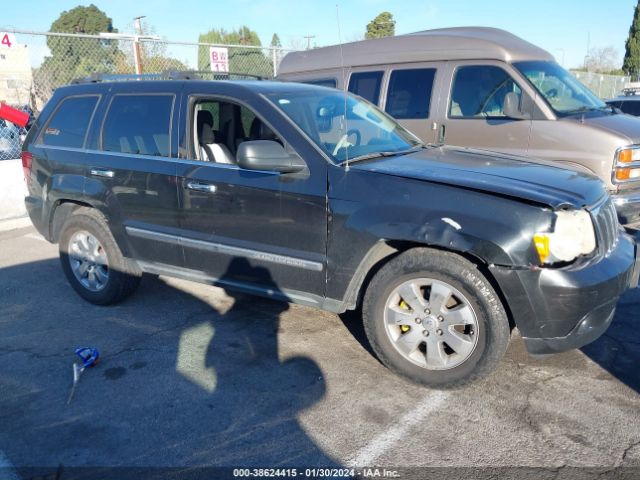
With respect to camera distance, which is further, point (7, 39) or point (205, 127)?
point (7, 39)

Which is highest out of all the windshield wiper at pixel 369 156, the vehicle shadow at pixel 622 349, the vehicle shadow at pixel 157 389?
the windshield wiper at pixel 369 156

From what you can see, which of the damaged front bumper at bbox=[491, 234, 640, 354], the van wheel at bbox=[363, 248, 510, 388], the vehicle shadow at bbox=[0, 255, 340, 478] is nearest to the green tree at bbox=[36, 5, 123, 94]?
the vehicle shadow at bbox=[0, 255, 340, 478]

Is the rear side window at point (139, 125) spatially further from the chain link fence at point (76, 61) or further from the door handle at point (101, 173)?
the chain link fence at point (76, 61)

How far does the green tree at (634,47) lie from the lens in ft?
113

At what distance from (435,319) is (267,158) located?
1.45 metres

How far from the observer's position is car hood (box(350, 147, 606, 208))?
10.1 feet

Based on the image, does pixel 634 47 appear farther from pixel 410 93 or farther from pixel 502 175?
pixel 502 175

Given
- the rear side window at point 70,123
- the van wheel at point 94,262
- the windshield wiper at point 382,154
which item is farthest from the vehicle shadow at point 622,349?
the rear side window at point 70,123

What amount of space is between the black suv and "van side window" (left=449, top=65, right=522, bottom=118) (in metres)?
2.15

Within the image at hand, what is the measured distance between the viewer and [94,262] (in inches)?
185

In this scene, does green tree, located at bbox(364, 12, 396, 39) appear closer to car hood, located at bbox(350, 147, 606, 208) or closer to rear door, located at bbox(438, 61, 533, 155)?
rear door, located at bbox(438, 61, 533, 155)

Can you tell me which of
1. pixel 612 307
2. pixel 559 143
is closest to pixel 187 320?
pixel 612 307

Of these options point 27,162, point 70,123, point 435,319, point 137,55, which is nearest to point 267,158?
point 435,319

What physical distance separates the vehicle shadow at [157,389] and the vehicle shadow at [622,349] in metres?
1.90
